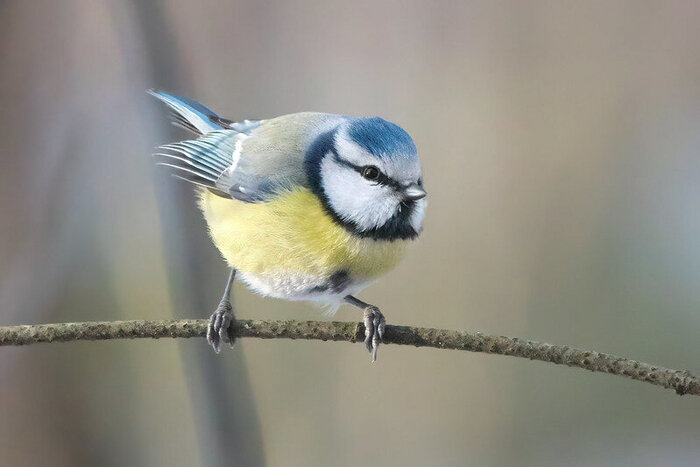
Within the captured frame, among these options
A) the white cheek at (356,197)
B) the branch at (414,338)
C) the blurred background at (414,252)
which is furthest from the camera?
the blurred background at (414,252)

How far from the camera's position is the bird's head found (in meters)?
0.59

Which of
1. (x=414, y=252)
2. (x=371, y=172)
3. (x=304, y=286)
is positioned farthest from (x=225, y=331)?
(x=414, y=252)

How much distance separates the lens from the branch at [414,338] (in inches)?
21.3

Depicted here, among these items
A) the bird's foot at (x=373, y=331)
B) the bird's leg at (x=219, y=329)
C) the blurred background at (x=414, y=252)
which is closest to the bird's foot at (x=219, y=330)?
the bird's leg at (x=219, y=329)

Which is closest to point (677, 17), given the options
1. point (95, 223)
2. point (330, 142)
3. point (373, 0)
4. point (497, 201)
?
point (497, 201)

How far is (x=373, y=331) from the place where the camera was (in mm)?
705

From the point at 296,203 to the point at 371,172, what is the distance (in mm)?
177

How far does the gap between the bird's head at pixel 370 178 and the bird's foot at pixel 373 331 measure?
Result: 0.31 feet

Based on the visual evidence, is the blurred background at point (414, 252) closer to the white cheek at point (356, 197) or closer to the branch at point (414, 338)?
the white cheek at point (356, 197)

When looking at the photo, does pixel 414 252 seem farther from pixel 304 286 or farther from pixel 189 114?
pixel 189 114

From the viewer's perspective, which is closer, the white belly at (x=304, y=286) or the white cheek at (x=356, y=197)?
the white cheek at (x=356, y=197)

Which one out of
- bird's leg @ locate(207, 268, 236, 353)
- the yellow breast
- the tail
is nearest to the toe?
bird's leg @ locate(207, 268, 236, 353)

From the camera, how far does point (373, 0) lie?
1099mm

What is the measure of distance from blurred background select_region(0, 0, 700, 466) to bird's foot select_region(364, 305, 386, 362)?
20 centimetres
